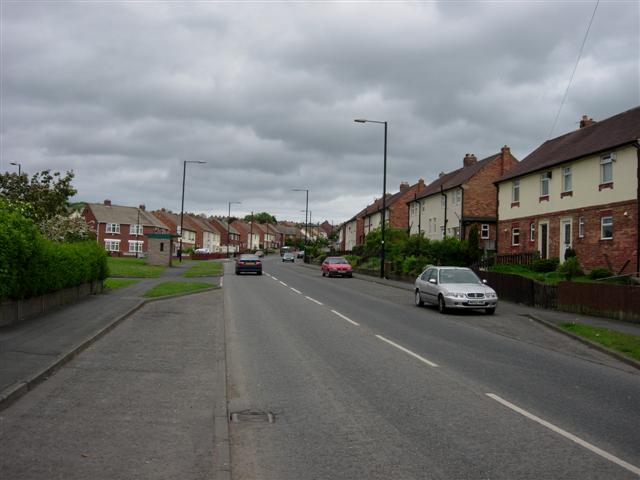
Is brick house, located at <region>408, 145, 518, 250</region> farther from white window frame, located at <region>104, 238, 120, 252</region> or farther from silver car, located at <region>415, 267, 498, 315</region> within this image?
white window frame, located at <region>104, 238, 120, 252</region>

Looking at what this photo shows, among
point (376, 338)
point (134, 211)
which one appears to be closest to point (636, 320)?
point (376, 338)

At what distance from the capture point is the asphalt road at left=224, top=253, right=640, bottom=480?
→ 17.1ft

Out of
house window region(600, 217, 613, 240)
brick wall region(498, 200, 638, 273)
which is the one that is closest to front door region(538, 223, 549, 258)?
brick wall region(498, 200, 638, 273)

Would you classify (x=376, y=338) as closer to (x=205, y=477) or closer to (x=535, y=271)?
(x=205, y=477)

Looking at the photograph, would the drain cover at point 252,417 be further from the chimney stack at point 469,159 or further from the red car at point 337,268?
the chimney stack at point 469,159

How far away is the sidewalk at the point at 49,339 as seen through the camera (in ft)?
26.0

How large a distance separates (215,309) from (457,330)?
7.78 m

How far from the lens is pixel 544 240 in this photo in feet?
115

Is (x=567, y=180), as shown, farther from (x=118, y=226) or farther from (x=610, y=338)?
(x=118, y=226)

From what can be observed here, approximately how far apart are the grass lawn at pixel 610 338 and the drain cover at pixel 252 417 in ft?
25.8

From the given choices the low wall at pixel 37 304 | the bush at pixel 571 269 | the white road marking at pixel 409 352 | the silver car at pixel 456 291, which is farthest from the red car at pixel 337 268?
the white road marking at pixel 409 352

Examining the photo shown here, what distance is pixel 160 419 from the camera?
651 cm

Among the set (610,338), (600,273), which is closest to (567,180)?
(600,273)

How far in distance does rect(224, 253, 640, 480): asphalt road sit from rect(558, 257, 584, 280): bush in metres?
14.7
